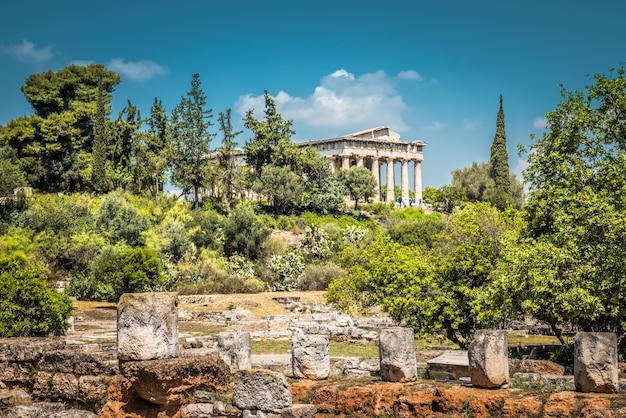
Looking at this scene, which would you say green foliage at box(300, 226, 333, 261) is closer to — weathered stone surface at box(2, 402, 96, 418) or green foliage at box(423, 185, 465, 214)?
green foliage at box(423, 185, 465, 214)

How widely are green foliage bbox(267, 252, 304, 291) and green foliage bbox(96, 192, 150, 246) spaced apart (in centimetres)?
888

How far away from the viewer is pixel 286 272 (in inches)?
1934

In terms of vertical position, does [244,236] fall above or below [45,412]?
above

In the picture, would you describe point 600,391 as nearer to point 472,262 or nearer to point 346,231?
point 472,262

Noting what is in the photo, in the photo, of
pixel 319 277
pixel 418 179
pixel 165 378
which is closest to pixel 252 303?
pixel 319 277

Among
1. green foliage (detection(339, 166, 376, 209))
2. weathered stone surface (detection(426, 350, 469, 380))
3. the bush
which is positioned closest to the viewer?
weathered stone surface (detection(426, 350, 469, 380))

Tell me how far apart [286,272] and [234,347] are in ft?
110

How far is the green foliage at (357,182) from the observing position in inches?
2825

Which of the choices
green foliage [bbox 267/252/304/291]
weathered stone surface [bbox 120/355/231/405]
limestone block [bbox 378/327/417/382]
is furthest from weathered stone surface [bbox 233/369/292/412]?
green foliage [bbox 267/252/304/291]

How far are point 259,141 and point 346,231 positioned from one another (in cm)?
1377

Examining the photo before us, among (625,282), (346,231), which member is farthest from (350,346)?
(346,231)

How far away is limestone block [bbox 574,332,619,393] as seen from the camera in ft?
34.9

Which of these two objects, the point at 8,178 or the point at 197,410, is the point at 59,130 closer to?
the point at 8,178

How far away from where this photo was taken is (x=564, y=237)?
18.3 meters
